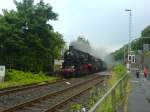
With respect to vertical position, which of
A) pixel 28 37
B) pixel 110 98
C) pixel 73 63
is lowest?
pixel 110 98

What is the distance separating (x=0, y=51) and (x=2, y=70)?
11888 millimetres

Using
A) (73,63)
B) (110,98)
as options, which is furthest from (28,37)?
(110,98)

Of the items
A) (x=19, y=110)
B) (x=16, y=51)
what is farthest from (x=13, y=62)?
(x=19, y=110)

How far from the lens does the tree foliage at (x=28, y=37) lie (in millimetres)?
48853

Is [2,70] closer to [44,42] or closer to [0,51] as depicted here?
[0,51]

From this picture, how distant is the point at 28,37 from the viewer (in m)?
50.3

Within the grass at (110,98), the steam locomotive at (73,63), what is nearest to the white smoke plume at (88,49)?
the steam locomotive at (73,63)

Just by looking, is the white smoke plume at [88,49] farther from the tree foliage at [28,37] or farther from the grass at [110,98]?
the grass at [110,98]

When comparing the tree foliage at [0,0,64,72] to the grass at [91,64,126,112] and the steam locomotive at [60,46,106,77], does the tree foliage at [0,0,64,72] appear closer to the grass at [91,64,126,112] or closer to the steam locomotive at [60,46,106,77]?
the steam locomotive at [60,46,106,77]

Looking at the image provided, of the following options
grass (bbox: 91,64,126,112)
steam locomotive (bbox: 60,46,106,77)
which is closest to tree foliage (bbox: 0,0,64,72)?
steam locomotive (bbox: 60,46,106,77)

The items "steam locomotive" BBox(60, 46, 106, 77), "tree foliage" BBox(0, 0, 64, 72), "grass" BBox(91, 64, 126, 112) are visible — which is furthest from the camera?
"steam locomotive" BBox(60, 46, 106, 77)

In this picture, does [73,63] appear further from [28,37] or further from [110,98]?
[110,98]

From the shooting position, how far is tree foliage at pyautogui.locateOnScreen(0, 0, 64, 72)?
48853 mm

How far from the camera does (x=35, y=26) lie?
51.7 meters
